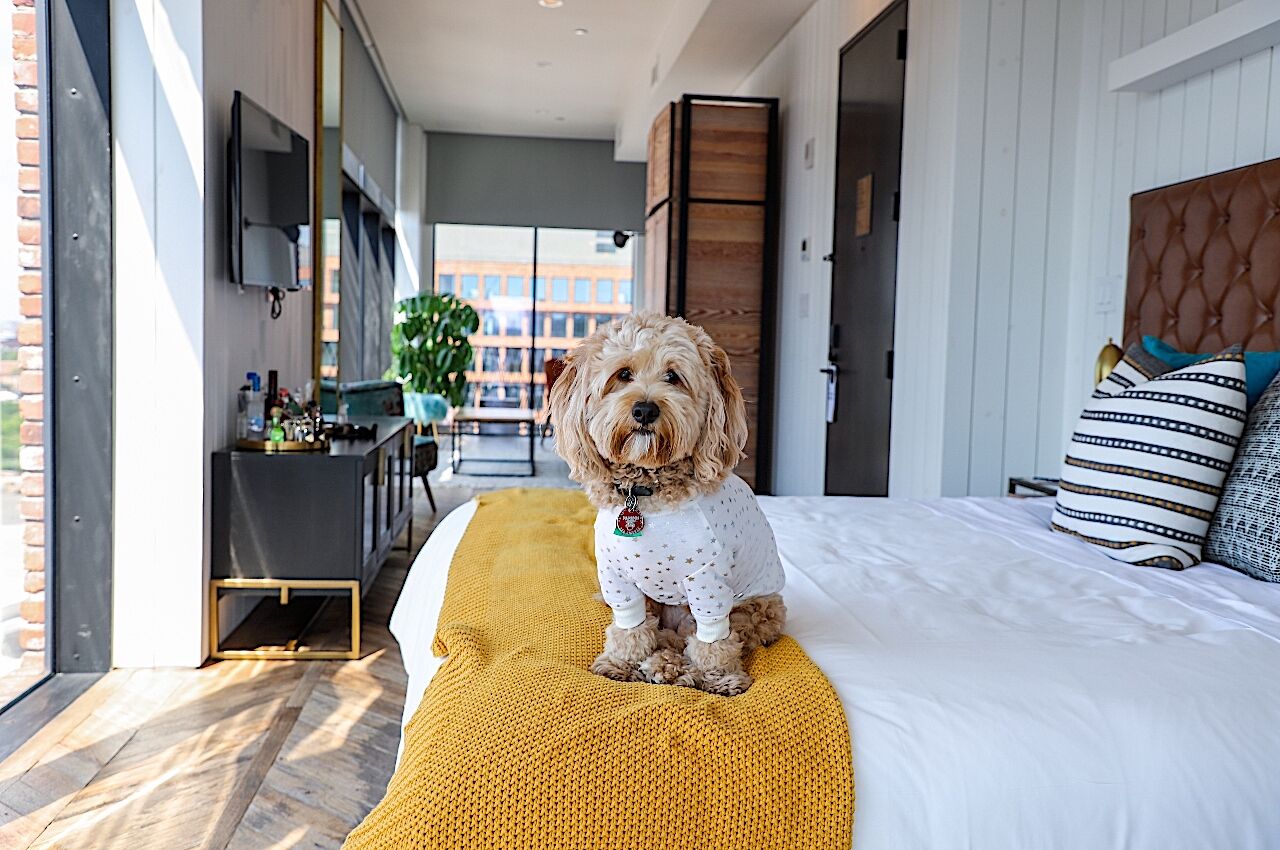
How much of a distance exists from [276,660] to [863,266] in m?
2.77

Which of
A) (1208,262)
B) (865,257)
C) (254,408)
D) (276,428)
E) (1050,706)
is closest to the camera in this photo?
(1050,706)

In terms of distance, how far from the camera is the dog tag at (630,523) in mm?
1372

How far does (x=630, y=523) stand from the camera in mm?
1376

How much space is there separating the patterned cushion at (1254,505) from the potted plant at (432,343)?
7.35 metres

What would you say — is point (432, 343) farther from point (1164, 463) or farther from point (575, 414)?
point (575, 414)

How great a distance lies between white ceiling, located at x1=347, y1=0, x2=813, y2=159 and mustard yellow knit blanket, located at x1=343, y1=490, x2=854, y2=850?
14.7 feet

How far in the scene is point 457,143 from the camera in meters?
10.4

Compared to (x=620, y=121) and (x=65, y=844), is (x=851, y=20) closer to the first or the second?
(x=65, y=844)

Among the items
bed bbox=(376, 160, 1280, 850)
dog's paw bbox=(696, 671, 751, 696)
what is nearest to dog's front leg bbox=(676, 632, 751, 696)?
dog's paw bbox=(696, 671, 751, 696)

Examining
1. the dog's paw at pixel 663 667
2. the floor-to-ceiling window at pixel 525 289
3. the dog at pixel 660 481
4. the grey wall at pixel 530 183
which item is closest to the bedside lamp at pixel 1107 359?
the dog at pixel 660 481

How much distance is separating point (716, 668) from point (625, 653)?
129mm

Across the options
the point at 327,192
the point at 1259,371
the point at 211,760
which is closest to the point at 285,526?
the point at 211,760

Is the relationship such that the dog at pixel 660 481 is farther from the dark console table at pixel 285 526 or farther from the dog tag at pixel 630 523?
the dark console table at pixel 285 526

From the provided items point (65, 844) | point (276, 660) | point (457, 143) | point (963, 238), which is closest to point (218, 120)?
point (276, 660)
